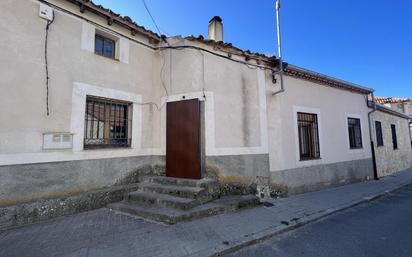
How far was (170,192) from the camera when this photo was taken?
5.55 metres

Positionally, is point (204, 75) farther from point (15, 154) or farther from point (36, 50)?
point (15, 154)

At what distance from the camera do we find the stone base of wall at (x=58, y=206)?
4176mm

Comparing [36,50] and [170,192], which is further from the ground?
[36,50]

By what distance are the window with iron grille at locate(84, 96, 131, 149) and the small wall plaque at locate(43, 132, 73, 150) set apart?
0.48 m

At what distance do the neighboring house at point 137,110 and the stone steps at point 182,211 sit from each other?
27.7 inches

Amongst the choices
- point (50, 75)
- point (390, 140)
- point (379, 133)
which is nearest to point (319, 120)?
point (379, 133)

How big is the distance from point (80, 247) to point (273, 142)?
562 cm

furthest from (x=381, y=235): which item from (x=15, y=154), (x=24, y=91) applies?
(x=24, y=91)

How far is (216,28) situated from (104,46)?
3.78m

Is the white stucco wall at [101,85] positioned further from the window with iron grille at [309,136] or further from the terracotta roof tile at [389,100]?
the terracotta roof tile at [389,100]

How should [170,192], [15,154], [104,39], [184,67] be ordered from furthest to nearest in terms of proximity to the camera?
1. [184,67]
2. [104,39]
3. [170,192]
4. [15,154]

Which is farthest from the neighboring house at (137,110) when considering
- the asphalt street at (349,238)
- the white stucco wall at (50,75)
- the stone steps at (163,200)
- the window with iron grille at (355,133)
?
the window with iron grille at (355,133)

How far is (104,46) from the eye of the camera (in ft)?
19.9

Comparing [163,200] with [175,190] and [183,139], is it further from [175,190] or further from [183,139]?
[183,139]
